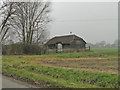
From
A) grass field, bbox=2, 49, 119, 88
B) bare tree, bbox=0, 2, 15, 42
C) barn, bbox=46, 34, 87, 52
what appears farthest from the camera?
barn, bbox=46, 34, 87, 52

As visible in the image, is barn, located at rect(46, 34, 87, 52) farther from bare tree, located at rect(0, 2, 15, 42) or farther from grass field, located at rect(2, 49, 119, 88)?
grass field, located at rect(2, 49, 119, 88)

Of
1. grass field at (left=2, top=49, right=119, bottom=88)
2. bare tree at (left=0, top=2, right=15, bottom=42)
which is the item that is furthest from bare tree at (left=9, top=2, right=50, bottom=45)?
grass field at (left=2, top=49, right=119, bottom=88)

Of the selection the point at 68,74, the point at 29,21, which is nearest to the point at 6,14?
the point at 29,21

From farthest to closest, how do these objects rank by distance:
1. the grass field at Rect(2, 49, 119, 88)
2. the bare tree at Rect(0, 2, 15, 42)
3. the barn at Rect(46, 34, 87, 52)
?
the barn at Rect(46, 34, 87, 52)
the bare tree at Rect(0, 2, 15, 42)
the grass field at Rect(2, 49, 119, 88)

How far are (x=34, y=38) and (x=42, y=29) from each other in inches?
→ 130

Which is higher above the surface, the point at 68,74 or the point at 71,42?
the point at 71,42

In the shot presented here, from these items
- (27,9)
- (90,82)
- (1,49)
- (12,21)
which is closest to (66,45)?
(27,9)

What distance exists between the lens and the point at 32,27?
46.0 m

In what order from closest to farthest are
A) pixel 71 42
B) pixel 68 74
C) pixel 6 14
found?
pixel 68 74
pixel 6 14
pixel 71 42

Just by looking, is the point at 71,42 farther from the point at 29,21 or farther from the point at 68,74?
the point at 68,74

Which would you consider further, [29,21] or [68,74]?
[29,21]

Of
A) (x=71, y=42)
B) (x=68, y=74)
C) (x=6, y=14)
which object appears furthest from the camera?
(x=71, y=42)

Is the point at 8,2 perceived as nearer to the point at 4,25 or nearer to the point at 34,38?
the point at 4,25

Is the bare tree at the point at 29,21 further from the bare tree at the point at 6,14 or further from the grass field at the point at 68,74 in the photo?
the grass field at the point at 68,74
